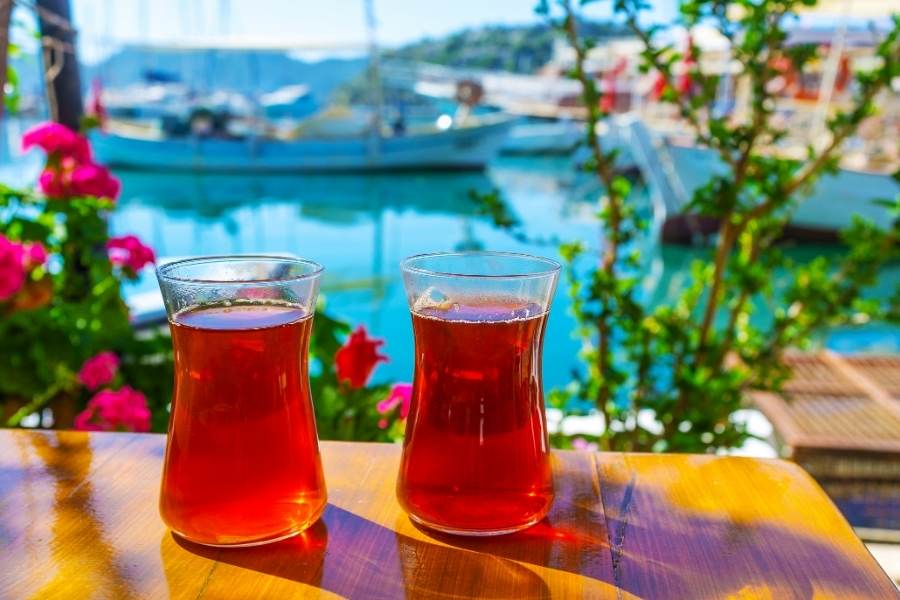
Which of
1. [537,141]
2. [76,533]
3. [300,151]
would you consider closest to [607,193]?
[76,533]

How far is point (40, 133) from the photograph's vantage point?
75.7 inches

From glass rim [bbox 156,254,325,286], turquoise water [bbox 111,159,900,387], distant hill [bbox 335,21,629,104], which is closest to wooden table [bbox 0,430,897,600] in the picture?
glass rim [bbox 156,254,325,286]

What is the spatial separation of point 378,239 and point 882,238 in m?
8.34

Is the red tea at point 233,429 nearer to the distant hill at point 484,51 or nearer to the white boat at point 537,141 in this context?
the white boat at point 537,141

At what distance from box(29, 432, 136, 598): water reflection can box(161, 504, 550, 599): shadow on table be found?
0.04m

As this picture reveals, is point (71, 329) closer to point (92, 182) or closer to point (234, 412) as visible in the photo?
point (92, 182)

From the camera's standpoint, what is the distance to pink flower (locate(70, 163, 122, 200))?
194 centimetres

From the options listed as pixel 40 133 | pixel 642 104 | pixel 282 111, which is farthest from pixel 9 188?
pixel 282 111

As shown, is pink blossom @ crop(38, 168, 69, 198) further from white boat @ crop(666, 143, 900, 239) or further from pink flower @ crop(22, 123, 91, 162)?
white boat @ crop(666, 143, 900, 239)

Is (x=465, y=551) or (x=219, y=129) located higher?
(x=465, y=551)

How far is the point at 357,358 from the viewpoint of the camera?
4.16 ft

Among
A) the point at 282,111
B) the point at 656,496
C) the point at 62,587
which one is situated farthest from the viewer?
the point at 282,111

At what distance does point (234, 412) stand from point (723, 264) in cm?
160

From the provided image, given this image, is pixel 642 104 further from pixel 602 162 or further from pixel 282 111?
pixel 602 162
